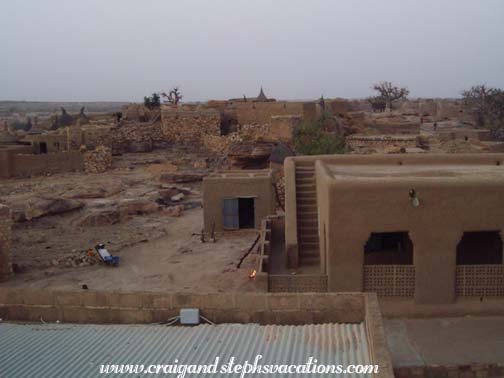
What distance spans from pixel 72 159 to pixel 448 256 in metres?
23.7

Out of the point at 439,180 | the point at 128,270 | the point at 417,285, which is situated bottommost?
the point at 128,270

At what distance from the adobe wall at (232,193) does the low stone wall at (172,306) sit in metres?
9.45

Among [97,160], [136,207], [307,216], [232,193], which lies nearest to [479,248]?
[307,216]

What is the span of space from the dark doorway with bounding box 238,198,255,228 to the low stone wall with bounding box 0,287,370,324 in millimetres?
10179

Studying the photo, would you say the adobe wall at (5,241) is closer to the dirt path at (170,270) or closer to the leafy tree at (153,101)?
the dirt path at (170,270)

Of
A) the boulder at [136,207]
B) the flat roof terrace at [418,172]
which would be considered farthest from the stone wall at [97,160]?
the flat roof terrace at [418,172]

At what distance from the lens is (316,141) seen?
23688 mm

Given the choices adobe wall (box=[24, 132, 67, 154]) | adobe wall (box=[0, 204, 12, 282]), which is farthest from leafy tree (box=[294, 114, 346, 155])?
adobe wall (box=[24, 132, 67, 154])

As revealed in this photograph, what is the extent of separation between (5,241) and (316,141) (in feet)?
44.3

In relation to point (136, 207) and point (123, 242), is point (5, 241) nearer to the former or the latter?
point (123, 242)

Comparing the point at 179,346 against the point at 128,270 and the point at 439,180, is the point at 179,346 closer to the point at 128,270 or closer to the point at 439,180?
the point at 439,180

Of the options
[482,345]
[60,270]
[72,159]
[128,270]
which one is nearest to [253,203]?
[128,270]

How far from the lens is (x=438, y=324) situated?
8.79 meters

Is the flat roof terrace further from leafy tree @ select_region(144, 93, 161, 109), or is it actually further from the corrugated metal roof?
leafy tree @ select_region(144, 93, 161, 109)
